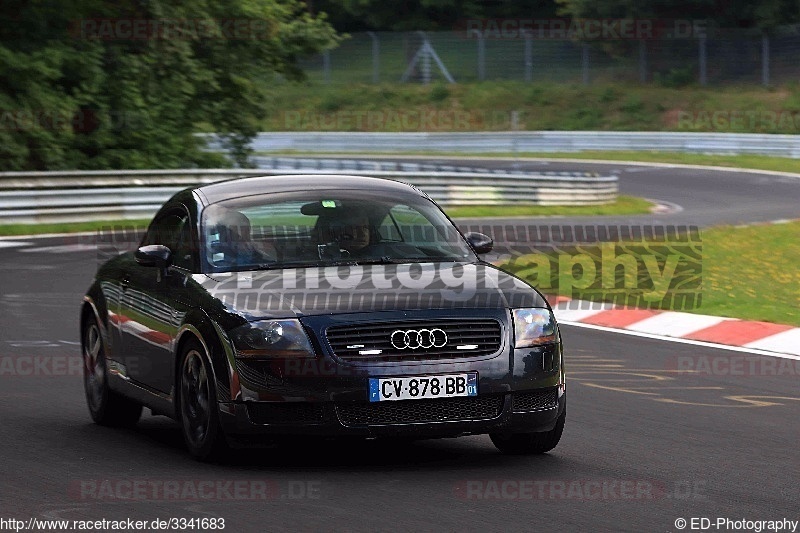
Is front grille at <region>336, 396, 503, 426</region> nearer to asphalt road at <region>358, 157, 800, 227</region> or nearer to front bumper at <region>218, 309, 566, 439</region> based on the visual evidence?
front bumper at <region>218, 309, 566, 439</region>

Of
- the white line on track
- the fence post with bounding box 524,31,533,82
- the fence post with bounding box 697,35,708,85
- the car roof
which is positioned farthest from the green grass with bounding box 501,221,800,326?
the fence post with bounding box 524,31,533,82

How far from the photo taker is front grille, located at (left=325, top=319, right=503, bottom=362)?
7.43 meters

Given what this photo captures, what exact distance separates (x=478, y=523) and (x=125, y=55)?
26.1 m

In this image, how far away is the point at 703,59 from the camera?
5819 centimetres

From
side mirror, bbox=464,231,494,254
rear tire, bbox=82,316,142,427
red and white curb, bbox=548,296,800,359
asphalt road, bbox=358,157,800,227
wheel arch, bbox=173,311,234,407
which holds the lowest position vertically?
asphalt road, bbox=358,157,800,227

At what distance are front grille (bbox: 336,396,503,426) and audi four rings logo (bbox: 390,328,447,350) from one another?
263mm

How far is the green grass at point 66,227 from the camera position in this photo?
25453 mm

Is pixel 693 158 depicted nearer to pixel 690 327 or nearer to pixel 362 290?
pixel 690 327

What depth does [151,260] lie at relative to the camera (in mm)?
8688

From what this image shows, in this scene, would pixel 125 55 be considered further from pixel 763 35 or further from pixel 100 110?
pixel 763 35

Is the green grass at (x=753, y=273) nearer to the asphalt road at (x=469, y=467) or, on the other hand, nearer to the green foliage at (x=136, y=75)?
the asphalt road at (x=469, y=467)

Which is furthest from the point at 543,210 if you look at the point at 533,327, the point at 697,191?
the point at 533,327

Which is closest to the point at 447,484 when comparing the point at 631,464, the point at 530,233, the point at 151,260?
the point at 631,464

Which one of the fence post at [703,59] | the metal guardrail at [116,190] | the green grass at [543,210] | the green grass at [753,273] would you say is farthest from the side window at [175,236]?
the fence post at [703,59]
